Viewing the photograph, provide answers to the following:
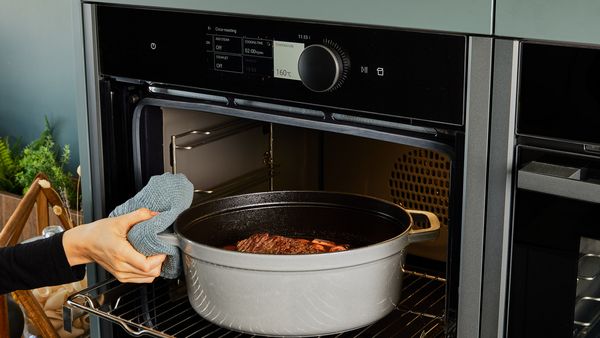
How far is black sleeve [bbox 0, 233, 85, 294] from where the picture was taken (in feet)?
4.65

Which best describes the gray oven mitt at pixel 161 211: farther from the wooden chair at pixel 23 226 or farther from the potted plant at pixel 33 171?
the potted plant at pixel 33 171

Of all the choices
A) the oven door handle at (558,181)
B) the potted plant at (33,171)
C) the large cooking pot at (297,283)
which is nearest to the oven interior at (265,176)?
the large cooking pot at (297,283)

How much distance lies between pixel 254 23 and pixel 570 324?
1.97ft

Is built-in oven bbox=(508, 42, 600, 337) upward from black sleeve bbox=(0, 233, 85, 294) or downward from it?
upward

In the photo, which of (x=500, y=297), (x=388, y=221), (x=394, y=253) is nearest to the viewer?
(x=500, y=297)

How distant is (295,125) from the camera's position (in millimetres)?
1314

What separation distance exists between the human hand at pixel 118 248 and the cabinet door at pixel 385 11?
0.34 metres

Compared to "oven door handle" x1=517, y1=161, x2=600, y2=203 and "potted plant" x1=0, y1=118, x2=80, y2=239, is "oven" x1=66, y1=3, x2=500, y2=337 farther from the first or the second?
"potted plant" x1=0, y1=118, x2=80, y2=239

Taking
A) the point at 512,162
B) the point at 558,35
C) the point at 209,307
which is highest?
the point at 558,35

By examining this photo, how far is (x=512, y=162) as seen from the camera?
1094mm

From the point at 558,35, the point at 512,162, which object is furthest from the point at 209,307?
the point at 558,35

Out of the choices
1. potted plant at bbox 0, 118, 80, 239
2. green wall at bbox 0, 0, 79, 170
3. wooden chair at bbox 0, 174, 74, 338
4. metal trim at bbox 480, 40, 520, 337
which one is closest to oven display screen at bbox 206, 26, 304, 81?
metal trim at bbox 480, 40, 520, 337

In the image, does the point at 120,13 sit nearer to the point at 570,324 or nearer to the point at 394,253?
the point at 394,253

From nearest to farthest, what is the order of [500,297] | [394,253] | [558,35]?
[558,35]
[500,297]
[394,253]
